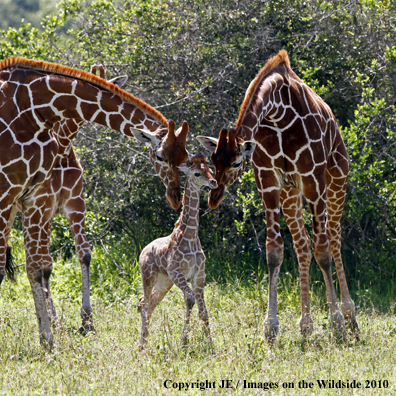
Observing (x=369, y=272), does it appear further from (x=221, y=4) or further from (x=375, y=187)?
(x=221, y=4)

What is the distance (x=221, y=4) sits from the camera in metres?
8.45

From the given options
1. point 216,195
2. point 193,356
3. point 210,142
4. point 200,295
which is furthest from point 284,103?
point 193,356

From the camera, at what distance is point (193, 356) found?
15.8 feet

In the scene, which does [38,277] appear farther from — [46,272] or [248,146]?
[248,146]

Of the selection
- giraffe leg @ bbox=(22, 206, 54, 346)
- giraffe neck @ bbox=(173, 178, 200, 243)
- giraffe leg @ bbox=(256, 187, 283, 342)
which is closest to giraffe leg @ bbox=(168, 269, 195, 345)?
giraffe neck @ bbox=(173, 178, 200, 243)

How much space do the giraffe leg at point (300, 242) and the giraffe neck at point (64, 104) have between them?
6.33 ft

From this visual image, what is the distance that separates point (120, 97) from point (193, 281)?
1.85 meters

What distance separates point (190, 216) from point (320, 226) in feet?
4.53

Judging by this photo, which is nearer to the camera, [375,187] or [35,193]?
[35,193]

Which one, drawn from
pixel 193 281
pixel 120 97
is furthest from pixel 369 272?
pixel 120 97

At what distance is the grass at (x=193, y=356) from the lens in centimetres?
416

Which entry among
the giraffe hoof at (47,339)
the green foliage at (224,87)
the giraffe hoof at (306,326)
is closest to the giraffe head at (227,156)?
the giraffe hoof at (306,326)

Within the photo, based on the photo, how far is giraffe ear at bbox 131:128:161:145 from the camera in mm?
4746

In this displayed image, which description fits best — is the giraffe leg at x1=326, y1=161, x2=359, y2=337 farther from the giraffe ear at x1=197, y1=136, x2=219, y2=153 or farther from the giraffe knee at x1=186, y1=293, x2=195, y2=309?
the giraffe knee at x1=186, y1=293, x2=195, y2=309
